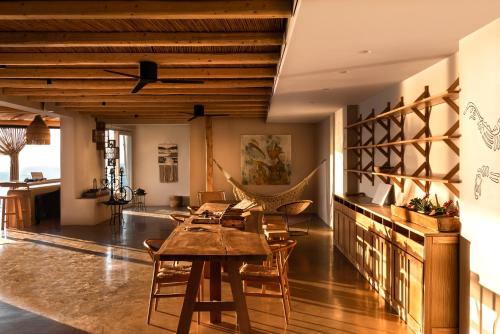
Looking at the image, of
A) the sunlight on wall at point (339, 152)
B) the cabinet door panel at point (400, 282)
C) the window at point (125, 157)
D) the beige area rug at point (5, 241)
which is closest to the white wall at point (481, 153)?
the cabinet door panel at point (400, 282)

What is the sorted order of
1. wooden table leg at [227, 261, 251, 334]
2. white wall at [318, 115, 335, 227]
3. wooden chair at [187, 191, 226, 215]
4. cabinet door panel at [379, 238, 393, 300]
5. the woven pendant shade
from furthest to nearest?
white wall at [318, 115, 335, 227] → the woven pendant shade → wooden chair at [187, 191, 226, 215] → cabinet door panel at [379, 238, 393, 300] → wooden table leg at [227, 261, 251, 334]

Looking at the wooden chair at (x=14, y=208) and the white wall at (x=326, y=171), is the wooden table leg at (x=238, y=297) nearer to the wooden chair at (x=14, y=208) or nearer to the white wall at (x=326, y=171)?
the white wall at (x=326, y=171)

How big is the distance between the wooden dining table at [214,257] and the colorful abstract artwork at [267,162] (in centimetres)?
632

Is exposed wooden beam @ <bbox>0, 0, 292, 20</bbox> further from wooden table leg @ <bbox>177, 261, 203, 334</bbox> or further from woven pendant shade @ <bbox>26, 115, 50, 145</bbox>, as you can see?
woven pendant shade @ <bbox>26, 115, 50, 145</bbox>

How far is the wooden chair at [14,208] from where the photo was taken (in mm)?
7980

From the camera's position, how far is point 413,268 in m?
3.22

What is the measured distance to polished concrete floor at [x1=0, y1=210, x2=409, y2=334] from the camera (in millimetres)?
3318

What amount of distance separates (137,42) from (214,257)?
193 cm

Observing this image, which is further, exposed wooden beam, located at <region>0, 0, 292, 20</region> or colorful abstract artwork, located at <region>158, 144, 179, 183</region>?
colorful abstract artwork, located at <region>158, 144, 179, 183</region>

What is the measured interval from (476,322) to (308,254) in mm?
3089

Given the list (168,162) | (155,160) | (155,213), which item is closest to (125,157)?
(155,160)

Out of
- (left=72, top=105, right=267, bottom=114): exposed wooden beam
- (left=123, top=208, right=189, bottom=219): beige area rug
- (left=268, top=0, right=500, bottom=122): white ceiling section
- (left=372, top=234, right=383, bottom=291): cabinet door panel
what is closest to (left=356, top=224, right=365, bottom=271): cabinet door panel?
(left=372, top=234, right=383, bottom=291): cabinet door panel

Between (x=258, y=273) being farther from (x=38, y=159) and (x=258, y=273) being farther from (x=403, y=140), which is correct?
(x=38, y=159)

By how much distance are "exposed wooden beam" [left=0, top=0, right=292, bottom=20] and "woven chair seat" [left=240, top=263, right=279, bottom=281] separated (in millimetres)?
1897
